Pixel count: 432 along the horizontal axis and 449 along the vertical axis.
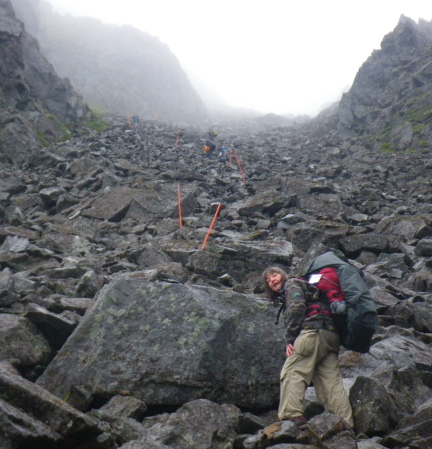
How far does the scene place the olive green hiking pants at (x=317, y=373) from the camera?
5828 millimetres

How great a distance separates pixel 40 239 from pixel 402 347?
11911 mm

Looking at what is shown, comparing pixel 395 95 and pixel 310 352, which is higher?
pixel 395 95

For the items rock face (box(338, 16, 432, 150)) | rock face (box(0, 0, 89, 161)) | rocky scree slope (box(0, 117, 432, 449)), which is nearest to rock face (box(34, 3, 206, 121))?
rock face (box(0, 0, 89, 161))

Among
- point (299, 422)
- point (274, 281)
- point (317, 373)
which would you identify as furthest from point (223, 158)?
point (299, 422)

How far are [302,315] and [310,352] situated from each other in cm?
48

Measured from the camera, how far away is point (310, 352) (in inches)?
240

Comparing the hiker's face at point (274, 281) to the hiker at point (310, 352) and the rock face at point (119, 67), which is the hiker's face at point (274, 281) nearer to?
the hiker at point (310, 352)

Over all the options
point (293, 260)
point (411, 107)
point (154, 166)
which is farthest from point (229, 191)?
point (411, 107)

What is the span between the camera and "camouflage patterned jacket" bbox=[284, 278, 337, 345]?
6.15 meters

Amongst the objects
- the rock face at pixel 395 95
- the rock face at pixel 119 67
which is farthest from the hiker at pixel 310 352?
the rock face at pixel 119 67

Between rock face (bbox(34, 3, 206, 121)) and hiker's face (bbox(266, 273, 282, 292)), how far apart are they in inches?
3677

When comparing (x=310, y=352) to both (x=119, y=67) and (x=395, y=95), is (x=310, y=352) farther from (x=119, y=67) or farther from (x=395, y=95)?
(x=119, y=67)

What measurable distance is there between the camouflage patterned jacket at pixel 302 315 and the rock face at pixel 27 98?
29590 mm

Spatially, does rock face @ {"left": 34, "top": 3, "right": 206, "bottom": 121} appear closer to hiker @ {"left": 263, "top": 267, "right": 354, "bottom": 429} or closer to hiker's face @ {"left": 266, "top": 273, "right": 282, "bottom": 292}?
hiker's face @ {"left": 266, "top": 273, "right": 282, "bottom": 292}
